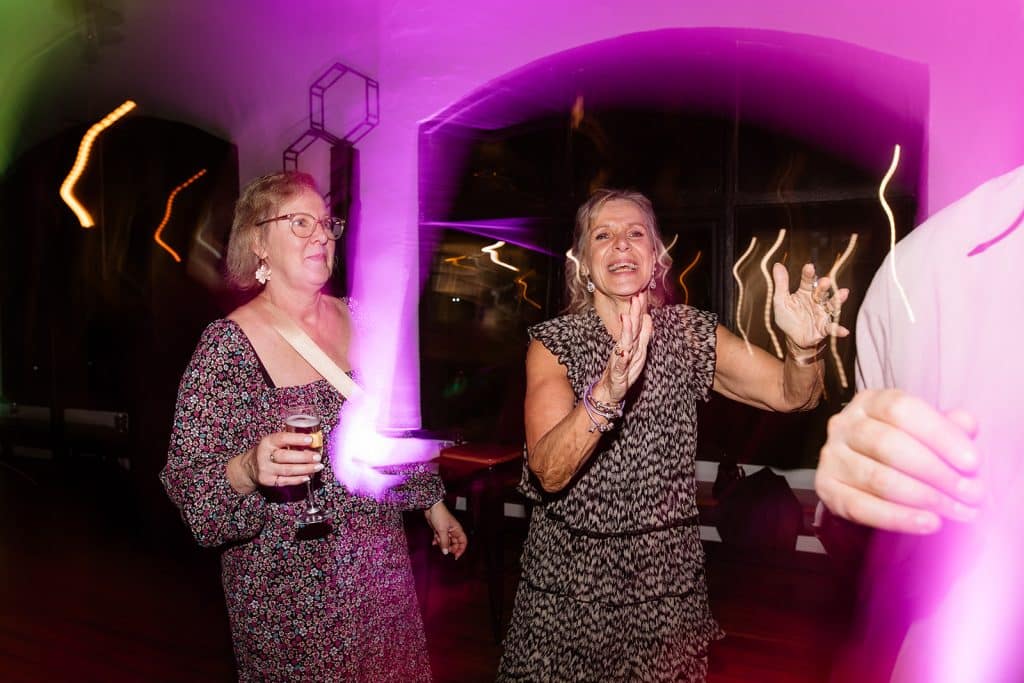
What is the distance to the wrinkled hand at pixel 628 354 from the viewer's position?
4.40ft

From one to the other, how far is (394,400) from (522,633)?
399 centimetres

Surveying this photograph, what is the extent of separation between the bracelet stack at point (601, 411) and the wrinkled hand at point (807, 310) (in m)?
0.41

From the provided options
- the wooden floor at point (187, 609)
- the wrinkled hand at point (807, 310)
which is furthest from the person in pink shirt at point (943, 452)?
the wooden floor at point (187, 609)

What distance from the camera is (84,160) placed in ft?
19.8

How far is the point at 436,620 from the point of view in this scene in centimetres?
366

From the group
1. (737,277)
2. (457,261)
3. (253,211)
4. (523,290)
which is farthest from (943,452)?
(457,261)

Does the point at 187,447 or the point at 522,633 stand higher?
the point at 187,447

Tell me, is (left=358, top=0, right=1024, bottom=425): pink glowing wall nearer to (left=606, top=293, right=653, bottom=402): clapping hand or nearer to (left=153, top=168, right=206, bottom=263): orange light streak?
(left=153, top=168, right=206, bottom=263): orange light streak

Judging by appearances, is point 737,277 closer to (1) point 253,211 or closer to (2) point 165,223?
(1) point 253,211

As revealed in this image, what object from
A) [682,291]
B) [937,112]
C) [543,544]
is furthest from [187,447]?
[937,112]

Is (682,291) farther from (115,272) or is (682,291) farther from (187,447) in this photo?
(115,272)

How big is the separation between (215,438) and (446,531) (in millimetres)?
767

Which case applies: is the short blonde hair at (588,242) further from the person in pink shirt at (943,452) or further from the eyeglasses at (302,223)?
the person in pink shirt at (943,452)

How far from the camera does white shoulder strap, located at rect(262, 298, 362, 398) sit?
64.6 inches
